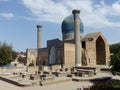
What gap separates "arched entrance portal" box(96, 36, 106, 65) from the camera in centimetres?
4088

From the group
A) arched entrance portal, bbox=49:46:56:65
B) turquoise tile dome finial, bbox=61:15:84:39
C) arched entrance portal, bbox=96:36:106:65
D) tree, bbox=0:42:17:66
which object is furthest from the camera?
turquoise tile dome finial, bbox=61:15:84:39

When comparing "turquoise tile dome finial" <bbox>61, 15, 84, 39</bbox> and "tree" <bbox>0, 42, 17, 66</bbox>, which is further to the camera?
"turquoise tile dome finial" <bbox>61, 15, 84, 39</bbox>

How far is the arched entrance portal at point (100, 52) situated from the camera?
4088 cm

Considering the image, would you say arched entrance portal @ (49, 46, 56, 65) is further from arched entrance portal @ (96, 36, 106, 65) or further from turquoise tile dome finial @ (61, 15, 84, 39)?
arched entrance portal @ (96, 36, 106, 65)

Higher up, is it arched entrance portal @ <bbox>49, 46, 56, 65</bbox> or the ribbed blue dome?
the ribbed blue dome

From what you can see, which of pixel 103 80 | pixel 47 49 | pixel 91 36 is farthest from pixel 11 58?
pixel 103 80

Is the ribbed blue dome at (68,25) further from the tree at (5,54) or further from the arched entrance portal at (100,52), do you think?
the tree at (5,54)

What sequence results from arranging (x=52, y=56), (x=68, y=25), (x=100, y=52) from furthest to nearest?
(x=68, y=25), (x=100, y=52), (x=52, y=56)

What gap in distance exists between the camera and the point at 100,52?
4172 centimetres

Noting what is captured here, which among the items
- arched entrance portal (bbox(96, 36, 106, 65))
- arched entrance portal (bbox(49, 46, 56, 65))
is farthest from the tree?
arched entrance portal (bbox(96, 36, 106, 65))

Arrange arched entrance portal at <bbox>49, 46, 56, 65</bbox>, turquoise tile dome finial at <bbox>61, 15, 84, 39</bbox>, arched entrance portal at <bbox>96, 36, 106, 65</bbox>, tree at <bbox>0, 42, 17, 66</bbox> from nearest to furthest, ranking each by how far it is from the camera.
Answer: tree at <bbox>0, 42, 17, 66</bbox>, arched entrance portal at <bbox>49, 46, 56, 65</bbox>, arched entrance portal at <bbox>96, 36, 106, 65</bbox>, turquoise tile dome finial at <bbox>61, 15, 84, 39</bbox>

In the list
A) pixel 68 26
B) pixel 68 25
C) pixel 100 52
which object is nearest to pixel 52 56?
pixel 68 26

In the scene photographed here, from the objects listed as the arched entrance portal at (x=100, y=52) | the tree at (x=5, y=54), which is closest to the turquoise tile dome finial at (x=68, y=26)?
the arched entrance portal at (x=100, y=52)

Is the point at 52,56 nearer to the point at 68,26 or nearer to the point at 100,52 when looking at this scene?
the point at 68,26
